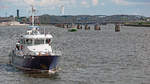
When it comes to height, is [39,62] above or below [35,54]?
below

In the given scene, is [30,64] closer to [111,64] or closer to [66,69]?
[66,69]

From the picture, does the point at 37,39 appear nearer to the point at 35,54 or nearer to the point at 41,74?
the point at 35,54

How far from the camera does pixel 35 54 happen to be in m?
44.1

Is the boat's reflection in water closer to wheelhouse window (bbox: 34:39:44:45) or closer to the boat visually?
the boat

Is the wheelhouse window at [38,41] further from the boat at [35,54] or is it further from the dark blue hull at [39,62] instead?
the dark blue hull at [39,62]

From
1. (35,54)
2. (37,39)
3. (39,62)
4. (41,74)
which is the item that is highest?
(37,39)

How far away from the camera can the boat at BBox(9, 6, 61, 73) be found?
43.2m

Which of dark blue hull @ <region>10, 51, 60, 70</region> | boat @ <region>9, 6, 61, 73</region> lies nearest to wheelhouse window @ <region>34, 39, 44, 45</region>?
boat @ <region>9, 6, 61, 73</region>

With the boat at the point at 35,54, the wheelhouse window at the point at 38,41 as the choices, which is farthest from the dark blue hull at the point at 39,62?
the wheelhouse window at the point at 38,41

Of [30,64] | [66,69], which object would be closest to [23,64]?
[30,64]

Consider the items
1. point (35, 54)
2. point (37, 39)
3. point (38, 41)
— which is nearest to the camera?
point (35, 54)

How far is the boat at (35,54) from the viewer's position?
1702 inches

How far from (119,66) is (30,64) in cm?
1255

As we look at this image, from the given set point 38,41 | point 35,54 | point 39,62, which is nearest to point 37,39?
point 38,41
